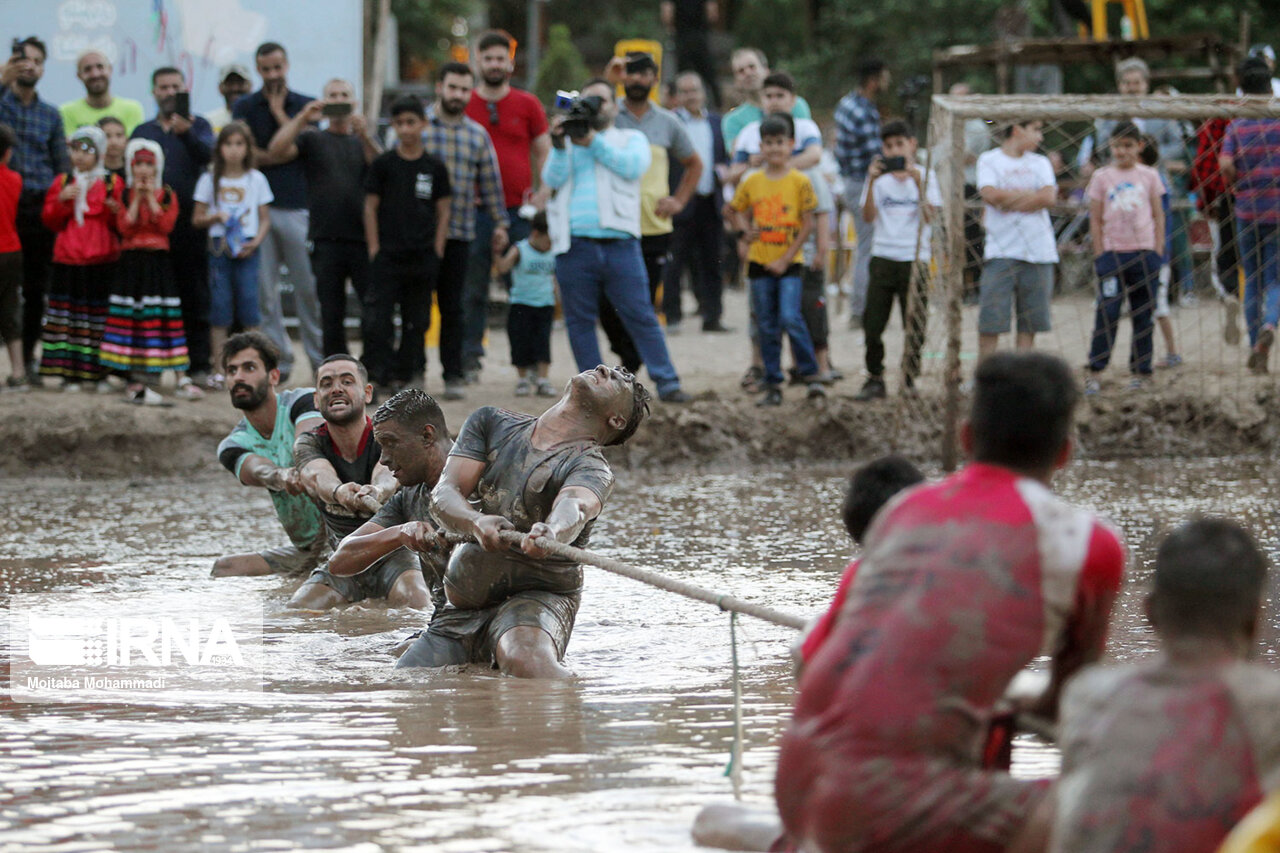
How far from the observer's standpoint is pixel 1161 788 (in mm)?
2441

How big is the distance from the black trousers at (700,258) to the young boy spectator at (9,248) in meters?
5.04

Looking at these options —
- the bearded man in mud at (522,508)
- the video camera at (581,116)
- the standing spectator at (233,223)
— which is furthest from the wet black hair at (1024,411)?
the standing spectator at (233,223)

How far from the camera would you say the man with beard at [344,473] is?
21.2ft

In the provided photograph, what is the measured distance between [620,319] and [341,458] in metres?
3.64

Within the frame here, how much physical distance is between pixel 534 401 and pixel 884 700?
7534mm

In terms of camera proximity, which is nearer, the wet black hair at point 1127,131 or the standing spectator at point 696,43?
the wet black hair at point 1127,131

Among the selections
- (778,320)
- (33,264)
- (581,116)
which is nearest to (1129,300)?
(778,320)

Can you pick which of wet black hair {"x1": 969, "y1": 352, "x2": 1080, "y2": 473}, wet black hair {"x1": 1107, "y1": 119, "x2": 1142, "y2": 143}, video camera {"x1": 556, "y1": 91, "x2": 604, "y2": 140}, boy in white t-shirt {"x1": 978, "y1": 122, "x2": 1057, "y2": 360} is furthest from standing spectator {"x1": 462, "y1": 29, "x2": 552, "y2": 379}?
wet black hair {"x1": 969, "y1": 352, "x2": 1080, "y2": 473}

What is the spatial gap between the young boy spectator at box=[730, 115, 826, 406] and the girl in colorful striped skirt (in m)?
3.45

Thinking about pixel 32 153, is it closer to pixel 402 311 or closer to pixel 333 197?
pixel 333 197

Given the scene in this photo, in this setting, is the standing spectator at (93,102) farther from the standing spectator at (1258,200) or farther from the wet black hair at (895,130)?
the standing spectator at (1258,200)

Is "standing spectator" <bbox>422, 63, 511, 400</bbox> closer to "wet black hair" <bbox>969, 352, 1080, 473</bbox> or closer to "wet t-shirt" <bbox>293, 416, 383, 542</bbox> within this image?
"wet t-shirt" <bbox>293, 416, 383, 542</bbox>

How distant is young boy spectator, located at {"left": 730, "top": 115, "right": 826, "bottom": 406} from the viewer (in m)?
9.91

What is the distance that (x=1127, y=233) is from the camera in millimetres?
10438
